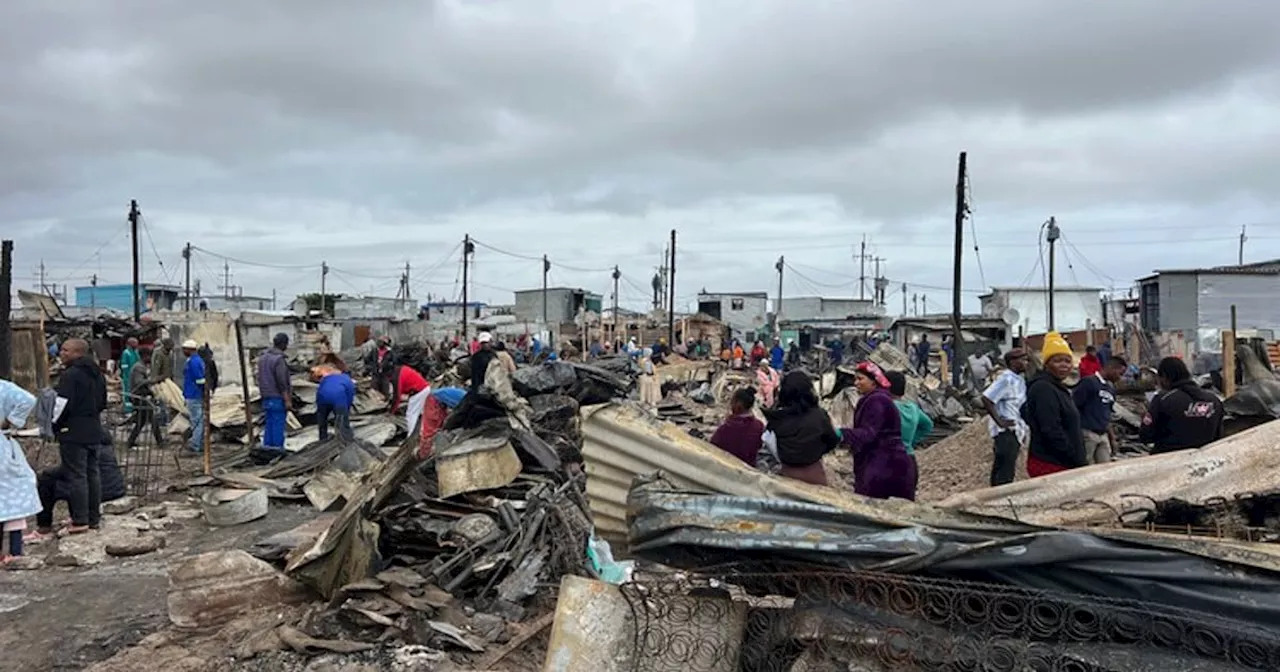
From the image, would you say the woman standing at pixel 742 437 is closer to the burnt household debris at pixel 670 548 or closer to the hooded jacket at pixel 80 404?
the burnt household debris at pixel 670 548

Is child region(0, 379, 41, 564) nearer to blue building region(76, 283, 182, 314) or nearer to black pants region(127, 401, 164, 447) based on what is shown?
black pants region(127, 401, 164, 447)

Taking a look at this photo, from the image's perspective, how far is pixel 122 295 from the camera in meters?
54.5

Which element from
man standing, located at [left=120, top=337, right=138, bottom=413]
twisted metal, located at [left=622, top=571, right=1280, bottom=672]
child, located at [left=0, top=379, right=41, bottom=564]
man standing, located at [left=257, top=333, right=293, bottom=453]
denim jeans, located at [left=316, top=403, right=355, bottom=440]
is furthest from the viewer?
man standing, located at [left=120, top=337, right=138, bottom=413]

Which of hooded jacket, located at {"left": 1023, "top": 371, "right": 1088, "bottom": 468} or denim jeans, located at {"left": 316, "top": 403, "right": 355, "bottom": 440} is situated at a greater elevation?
hooded jacket, located at {"left": 1023, "top": 371, "right": 1088, "bottom": 468}

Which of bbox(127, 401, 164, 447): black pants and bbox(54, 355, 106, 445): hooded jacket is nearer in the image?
bbox(54, 355, 106, 445): hooded jacket

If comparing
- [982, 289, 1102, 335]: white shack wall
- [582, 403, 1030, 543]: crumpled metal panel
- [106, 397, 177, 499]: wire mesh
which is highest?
[982, 289, 1102, 335]: white shack wall

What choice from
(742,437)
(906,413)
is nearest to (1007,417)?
(906,413)

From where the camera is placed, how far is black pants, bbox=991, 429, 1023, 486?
6930 millimetres

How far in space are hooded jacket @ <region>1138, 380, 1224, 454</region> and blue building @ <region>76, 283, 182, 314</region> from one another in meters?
51.1

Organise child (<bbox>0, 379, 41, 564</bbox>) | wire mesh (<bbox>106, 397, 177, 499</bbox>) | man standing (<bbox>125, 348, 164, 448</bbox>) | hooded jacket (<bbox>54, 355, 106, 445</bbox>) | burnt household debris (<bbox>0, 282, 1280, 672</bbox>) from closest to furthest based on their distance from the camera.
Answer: burnt household debris (<bbox>0, 282, 1280, 672</bbox>) → child (<bbox>0, 379, 41, 564</bbox>) → hooded jacket (<bbox>54, 355, 106, 445</bbox>) → wire mesh (<bbox>106, 397, 177, 499</bbox>) → man standing (<bbox>125, 348, 164, 448</bbox>)

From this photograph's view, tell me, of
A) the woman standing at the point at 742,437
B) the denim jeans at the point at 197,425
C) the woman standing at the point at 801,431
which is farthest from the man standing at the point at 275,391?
the woman standing at the point at 801,431

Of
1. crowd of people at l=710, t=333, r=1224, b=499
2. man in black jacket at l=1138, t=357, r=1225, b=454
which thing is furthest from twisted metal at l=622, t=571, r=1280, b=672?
man in black jacket at l=1138, t=357, r=1225, b=454

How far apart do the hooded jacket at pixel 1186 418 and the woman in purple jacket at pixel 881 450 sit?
2222 mm

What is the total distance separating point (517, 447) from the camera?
7.47 meters
